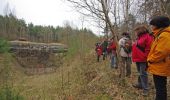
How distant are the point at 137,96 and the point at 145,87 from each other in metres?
0.39

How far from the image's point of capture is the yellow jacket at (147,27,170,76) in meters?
6.43

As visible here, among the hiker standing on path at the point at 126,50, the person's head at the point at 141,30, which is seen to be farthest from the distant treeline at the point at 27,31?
the person's head at the point at 141,30

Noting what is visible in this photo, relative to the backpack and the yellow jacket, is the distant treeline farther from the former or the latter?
the yellow jacket

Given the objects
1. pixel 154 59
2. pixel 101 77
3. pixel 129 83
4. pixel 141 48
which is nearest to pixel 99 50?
pixel 101 77

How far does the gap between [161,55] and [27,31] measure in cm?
7520

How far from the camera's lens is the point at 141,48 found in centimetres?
869

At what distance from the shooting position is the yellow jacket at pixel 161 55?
6.43 metres

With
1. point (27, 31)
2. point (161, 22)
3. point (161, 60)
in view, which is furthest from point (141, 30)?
point (27, 31)

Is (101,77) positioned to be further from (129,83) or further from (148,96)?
(148,96)

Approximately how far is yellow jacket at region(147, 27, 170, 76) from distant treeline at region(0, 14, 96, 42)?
186 feet

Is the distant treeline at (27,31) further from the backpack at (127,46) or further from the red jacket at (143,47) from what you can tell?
the red jacket at (143,47)

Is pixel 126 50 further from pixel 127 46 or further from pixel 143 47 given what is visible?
pixel 143 47

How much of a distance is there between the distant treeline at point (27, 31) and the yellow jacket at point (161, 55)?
2227 inches

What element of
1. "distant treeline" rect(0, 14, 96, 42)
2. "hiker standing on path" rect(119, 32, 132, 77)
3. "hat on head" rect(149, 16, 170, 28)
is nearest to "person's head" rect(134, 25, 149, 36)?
"hat on head" rect(149, 16, 170, 28)
